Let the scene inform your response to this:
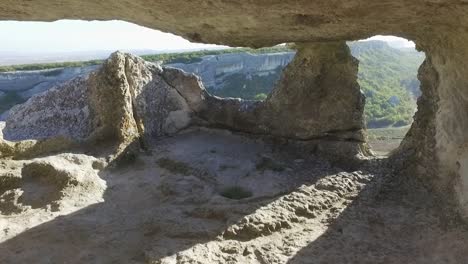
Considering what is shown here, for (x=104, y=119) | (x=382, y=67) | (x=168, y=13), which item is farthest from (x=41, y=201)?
(x=382, y=67)

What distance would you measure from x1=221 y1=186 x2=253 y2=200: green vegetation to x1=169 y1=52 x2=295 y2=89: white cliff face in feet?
90.8

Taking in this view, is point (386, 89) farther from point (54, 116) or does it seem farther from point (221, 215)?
point (221, 215)

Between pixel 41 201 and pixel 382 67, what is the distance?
6578cm

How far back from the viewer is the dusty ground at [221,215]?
5.74 metres

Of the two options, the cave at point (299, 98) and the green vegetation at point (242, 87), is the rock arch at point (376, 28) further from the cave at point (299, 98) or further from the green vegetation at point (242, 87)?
the green vegetation at point (242, 87)

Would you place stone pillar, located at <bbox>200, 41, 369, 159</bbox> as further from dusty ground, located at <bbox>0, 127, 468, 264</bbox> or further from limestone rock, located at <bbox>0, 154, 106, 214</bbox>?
limestone rock, located at <bbox>0, 154, 106, 214</bbox>

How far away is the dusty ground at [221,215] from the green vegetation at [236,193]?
3 cm

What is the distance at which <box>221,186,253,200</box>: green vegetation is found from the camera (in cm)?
714

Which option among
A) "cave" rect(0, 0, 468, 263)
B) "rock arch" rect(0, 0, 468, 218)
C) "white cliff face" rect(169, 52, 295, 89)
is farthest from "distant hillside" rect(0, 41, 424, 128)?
"rock arch" rect(0, 0, 468, 218)

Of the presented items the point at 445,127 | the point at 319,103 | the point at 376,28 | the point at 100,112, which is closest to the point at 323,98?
the point at 319,103

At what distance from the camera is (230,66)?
128ft

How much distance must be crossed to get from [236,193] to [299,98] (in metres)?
2.83

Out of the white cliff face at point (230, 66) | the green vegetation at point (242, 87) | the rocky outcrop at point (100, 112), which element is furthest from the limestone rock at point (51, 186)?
the green vegetation at point (242, 87)

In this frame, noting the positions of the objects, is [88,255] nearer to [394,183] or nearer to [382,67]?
[394,183]
